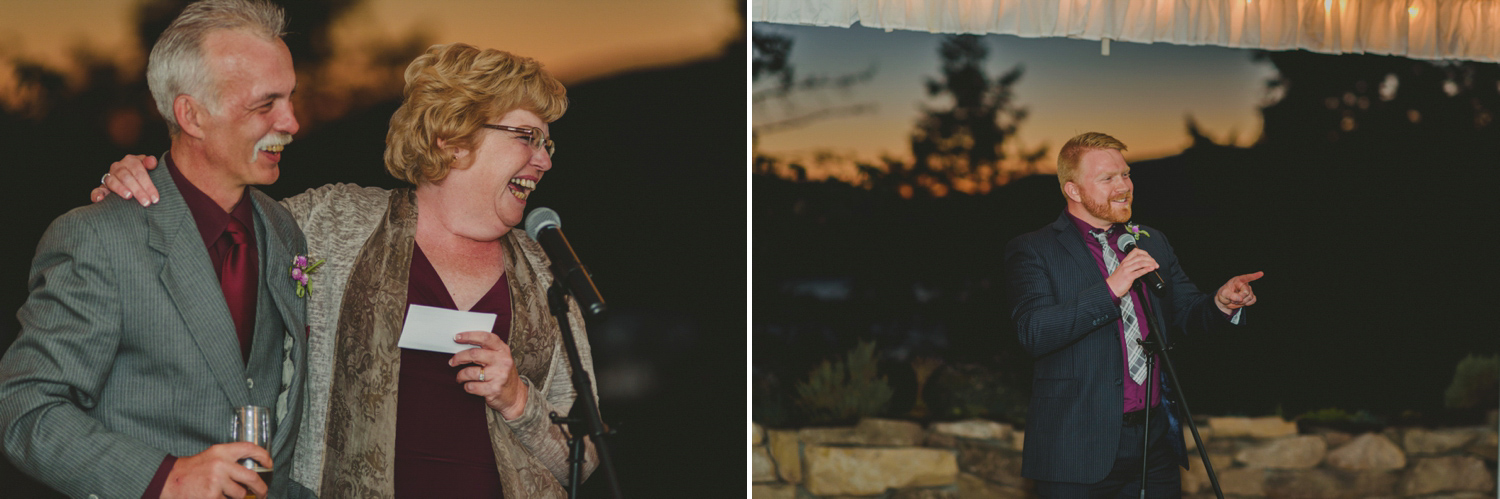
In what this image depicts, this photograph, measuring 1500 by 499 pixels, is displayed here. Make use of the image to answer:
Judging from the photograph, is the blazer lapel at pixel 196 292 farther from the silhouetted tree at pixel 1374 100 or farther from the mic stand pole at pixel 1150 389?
the silhouetted tree at pixel 1374 100

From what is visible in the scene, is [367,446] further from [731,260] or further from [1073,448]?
[1073,448]

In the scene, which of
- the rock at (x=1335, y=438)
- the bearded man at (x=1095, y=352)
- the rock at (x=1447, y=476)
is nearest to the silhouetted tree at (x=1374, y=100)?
the rock at (x=1335, y=438)

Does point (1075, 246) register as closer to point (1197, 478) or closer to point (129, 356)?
point (1197, 478)

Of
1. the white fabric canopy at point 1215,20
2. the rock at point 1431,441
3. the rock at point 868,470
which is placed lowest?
the rock at point 868,470

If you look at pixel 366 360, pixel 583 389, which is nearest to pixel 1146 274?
pixel 583 389

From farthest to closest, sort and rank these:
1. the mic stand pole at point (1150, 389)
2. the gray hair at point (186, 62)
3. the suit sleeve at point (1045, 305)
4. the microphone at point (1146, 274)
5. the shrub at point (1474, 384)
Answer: the shrub at point (1474, 384)
the suit sleeve at point (1045, 305)
the microphone at point (1146, 274)
the mic stand pole at point (1150, 389)
the gray hair at point (186, 62)

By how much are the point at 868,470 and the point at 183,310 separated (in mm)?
3235

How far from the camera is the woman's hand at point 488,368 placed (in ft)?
7.75

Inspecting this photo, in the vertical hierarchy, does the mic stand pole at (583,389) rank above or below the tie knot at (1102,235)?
below

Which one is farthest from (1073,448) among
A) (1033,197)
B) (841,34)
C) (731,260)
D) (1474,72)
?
(1474,72)

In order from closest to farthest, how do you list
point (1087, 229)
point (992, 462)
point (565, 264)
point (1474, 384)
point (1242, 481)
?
point (565, 264) → point (1087, 229) → point (992, 462) → point (1242, 481) → point (1474, 384)

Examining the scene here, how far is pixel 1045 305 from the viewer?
11.3 ft

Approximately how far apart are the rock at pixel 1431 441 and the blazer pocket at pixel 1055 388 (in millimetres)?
2809

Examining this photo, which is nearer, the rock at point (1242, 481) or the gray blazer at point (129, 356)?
the gray blazer at point (129, 356)
